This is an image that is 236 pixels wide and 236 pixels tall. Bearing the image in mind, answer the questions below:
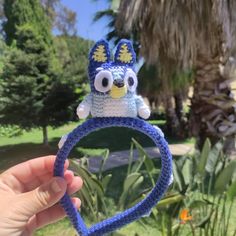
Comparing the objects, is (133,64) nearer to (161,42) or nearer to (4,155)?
(161,42)

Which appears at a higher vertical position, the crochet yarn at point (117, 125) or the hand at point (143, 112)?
the hand at point (143, 112)

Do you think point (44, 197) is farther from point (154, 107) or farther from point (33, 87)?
point (154, 107)

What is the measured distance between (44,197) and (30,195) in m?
0.05

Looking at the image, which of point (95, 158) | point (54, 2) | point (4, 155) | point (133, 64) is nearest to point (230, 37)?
point (95, 158)

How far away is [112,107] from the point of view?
1.01m

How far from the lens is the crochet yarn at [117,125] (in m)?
1.02

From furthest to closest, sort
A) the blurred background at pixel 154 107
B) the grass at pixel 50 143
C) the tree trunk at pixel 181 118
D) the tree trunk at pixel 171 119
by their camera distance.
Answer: the tree trunk at pixel 181 118, the tree trunk at pixel 171 119, the grass at pixel 50 143, the blurred background at pixel 154 107

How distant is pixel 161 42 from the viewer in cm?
651

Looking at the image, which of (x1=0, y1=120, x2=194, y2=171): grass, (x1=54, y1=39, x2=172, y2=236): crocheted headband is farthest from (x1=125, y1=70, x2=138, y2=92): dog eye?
(x1=0, y1=120, x2=194, y2=171): grass

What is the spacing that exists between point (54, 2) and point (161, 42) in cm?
1760

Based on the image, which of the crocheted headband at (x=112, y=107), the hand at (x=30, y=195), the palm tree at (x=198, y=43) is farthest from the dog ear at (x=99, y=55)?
the palm tree at (x=198, y=43)

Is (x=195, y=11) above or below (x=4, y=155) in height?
above

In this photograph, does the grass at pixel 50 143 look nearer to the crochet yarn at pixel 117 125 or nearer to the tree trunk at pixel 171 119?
the tree trunk at pixel 171 119

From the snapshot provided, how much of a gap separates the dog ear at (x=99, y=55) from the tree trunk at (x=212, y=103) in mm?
5718
